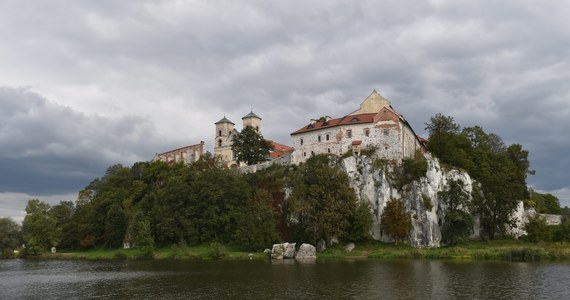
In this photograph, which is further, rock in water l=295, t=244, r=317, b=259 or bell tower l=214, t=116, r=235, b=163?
bell tower l=214, t=116, r=235, b=163

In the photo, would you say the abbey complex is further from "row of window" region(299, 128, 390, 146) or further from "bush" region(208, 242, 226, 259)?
"bush" region(208, 242, 226, 259)

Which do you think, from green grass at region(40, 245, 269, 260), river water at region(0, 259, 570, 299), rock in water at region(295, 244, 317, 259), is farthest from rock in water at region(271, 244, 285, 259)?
river water at region(0, 259, 570, 299)

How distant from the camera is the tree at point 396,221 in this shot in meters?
70.2

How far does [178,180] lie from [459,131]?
5080cm

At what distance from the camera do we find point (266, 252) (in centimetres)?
6881

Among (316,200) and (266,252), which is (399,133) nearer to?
(316,200)

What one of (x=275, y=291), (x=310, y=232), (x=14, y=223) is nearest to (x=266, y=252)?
(x=310, y=232)

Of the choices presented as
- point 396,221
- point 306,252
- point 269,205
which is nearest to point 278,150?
point 269,205

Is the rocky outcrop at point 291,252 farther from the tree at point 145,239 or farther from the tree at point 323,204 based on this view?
the tree at point 145,239

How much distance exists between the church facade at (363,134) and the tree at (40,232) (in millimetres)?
48544

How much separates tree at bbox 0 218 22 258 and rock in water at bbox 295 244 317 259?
61463mm

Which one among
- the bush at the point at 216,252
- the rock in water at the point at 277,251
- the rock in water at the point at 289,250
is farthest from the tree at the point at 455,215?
the bush at the point at 216,252

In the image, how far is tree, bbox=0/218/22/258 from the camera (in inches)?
3856

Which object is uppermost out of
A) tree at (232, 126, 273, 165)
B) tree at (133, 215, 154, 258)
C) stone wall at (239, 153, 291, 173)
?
tree at (232, 126, 273, 165)
